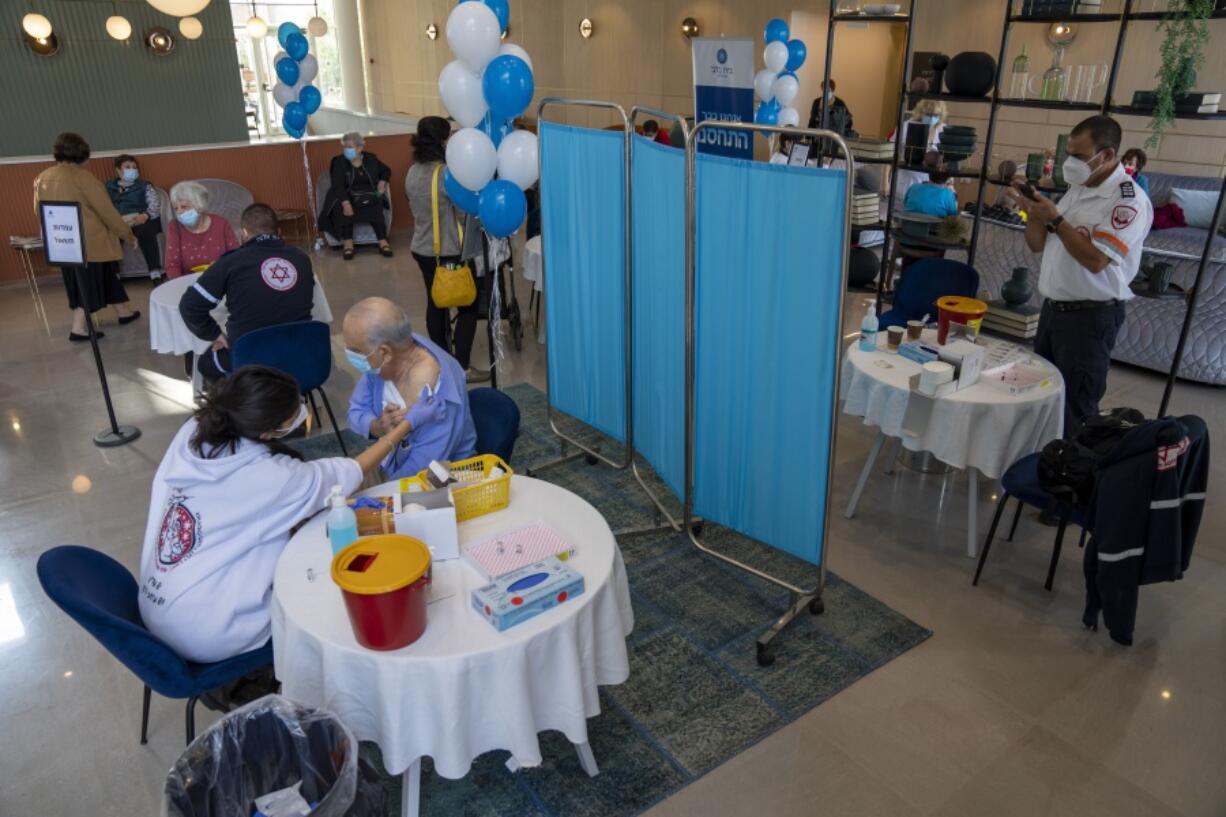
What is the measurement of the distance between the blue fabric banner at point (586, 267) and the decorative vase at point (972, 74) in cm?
237

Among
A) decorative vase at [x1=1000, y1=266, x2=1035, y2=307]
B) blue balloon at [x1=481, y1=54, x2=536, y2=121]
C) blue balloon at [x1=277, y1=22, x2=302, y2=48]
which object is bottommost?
decorative vase at [x1=1000, y1=266, x2=1035, y2=307]

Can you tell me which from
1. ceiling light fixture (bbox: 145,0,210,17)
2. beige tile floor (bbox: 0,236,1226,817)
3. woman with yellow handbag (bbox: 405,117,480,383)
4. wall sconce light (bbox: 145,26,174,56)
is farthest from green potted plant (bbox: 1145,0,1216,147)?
wall sconce light (bbox: 145,26,174,56)

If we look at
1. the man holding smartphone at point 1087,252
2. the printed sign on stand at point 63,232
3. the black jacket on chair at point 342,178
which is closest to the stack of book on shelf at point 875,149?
the man holding smartphone at point 1087,252

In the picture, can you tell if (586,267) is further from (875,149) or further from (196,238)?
(196,238)

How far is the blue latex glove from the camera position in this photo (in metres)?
2.94

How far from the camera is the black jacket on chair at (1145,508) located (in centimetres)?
293

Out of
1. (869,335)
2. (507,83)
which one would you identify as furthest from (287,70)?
(869,335)

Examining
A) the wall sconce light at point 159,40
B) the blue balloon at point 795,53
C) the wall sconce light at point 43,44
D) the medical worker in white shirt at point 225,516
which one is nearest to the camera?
the medical worker in white shirt at point 225,516

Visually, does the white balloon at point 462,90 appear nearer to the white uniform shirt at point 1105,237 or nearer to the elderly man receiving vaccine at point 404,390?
the elderly man receiving vaccine at point 404,390

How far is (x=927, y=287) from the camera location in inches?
196

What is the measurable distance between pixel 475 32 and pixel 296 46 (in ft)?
21.0

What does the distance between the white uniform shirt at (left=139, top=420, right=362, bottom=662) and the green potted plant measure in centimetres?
426

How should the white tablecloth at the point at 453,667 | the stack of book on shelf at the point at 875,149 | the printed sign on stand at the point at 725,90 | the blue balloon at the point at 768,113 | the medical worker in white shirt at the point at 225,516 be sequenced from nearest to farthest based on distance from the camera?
the white tablecloth at the point at 453,667 → the medical worker in white shirt at the point at 225,516 → the printed sign on stand at the point at 725,90 → the stack of book on shelf at the point at 875,149 → the blue balloon at the point at 768,113

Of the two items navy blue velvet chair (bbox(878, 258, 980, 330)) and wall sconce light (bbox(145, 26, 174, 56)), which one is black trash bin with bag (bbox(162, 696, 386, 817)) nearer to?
navy blue velvet chair (bbox(878, 258, 980, 330))
